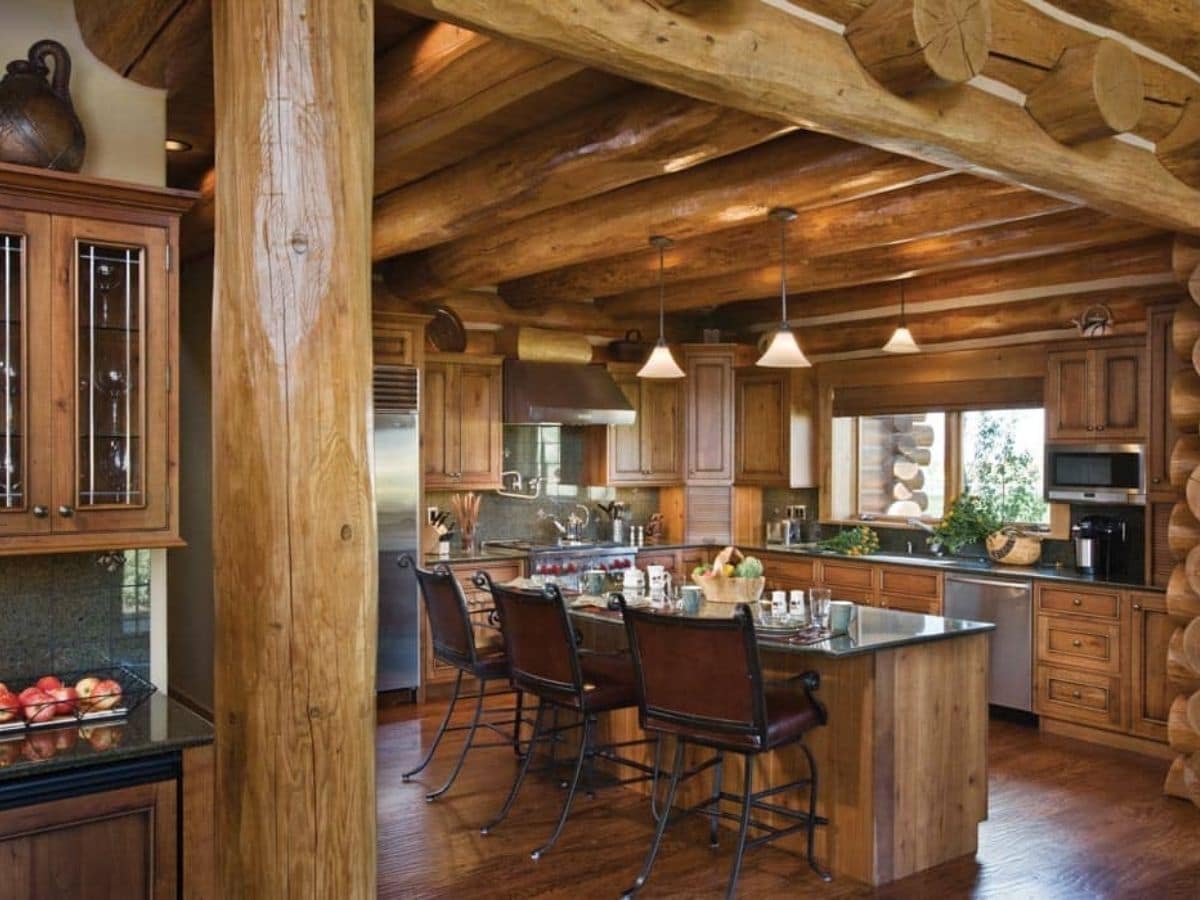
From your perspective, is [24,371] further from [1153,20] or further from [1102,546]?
[1102,546]

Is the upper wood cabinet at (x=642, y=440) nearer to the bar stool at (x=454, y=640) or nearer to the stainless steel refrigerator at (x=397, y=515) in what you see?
the stainless steel refrigerator at (x=397, y=515)

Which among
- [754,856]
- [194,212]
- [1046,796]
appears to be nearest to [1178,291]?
[1046,796]

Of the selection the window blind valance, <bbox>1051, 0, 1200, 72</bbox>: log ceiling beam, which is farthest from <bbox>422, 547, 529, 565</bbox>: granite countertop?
<bbox>1051, 0, 1200, 72</bbox>: log ceiling beam

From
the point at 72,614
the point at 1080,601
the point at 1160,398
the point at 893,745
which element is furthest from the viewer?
the point at 1080,601

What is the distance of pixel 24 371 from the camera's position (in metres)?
2.84

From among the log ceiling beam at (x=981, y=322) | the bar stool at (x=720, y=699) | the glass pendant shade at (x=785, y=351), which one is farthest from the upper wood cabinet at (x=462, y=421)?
the bar stool at (x=720, y=699)

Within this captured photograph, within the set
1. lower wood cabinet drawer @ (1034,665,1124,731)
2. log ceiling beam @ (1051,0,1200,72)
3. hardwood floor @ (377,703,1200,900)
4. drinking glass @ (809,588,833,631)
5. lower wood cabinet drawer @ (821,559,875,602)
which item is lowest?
hardwood floor @ (377,703,1200,900)

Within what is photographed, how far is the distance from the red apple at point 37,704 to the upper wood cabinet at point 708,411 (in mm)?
A: 5763

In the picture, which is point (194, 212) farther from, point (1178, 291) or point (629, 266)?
point (1178, 291)

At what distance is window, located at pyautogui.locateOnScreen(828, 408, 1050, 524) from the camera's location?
23.1 ft

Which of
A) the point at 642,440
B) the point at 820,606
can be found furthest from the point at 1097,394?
the point at 642,440

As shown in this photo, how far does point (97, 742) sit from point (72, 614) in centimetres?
71

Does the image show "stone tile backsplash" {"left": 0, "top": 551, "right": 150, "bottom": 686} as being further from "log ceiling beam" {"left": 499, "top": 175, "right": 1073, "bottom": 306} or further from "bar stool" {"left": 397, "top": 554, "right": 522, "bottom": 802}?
"log ceiling beam" {"left": 499, "top": 175, "right": 1073, "bottom": 306}

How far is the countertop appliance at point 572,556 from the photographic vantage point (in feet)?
23.5
